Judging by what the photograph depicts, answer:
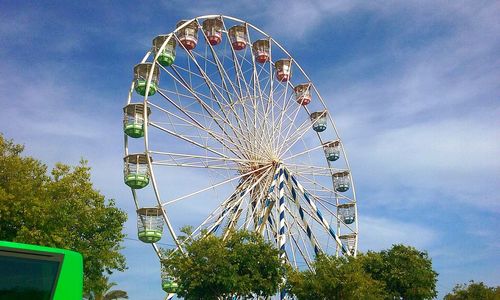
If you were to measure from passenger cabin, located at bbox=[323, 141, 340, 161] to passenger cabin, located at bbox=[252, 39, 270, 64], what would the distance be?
9182 millimetres

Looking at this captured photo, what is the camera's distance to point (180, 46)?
3581cm

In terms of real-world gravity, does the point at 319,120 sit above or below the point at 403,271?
above

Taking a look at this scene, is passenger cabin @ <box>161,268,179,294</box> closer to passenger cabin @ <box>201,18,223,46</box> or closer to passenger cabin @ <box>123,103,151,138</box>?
passenger cabin @ <box>123,103,151,138</box>

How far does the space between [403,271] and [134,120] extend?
71.0 feet

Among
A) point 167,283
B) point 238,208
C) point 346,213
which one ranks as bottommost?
point 167,283

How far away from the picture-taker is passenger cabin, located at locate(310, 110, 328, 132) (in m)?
44.3

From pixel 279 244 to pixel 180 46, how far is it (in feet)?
48.3

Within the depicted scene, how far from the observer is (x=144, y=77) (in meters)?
33.5

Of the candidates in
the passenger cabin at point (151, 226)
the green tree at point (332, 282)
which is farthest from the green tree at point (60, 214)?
the green tree at point (332, 282)

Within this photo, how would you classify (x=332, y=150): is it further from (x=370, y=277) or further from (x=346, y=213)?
(x=370, y=277)

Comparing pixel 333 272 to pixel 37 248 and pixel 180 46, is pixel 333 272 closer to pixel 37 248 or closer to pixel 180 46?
pixel 180 46

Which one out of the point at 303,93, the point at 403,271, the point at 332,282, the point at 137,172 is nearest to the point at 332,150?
the point at 303,93

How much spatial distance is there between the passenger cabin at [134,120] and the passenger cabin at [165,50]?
388 cm

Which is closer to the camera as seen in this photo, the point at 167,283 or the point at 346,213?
the point at 167,283
